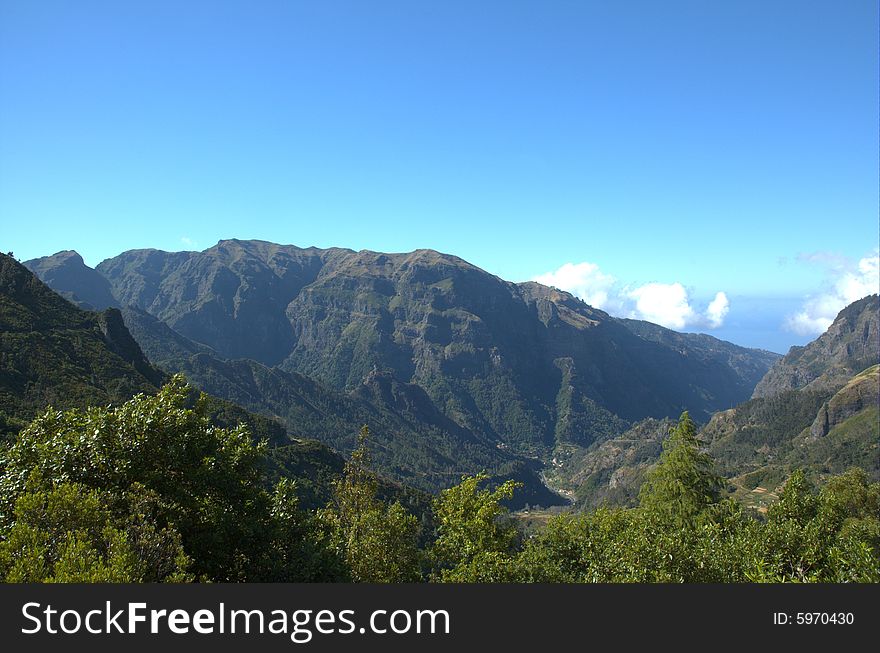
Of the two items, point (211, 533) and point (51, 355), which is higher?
point (51, 355)

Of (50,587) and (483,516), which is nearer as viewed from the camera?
(50,587)

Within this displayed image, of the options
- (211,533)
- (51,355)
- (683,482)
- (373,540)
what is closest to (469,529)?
(373,540)

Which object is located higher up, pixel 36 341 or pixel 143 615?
pixel 36 341

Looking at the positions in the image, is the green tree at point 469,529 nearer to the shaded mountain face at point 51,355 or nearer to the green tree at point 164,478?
the green tree at point 164,478

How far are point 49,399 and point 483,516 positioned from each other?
123467mm

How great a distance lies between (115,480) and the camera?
20.2 m

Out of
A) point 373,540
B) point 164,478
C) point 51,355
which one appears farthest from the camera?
point 51,355

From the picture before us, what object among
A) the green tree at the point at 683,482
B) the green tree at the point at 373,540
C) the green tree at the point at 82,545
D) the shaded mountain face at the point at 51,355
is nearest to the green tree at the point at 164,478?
the green tree at the point at 82,545

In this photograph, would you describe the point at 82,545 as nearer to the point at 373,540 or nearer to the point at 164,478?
the point at 164,478

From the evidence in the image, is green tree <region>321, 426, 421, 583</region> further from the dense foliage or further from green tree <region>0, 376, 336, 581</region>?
green tree <region>0, 376, 336, 581</region>

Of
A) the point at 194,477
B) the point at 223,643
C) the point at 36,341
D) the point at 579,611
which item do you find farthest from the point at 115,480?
the point at 36,341

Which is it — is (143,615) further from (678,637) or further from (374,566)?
(374,566)

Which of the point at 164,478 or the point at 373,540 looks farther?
the point at 373,540

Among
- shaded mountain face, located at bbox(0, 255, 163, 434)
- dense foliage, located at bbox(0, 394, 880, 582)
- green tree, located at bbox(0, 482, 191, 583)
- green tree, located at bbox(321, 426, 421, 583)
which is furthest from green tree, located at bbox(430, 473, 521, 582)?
shaded mountain face, located at bbox(0, 255, 163, 434)
